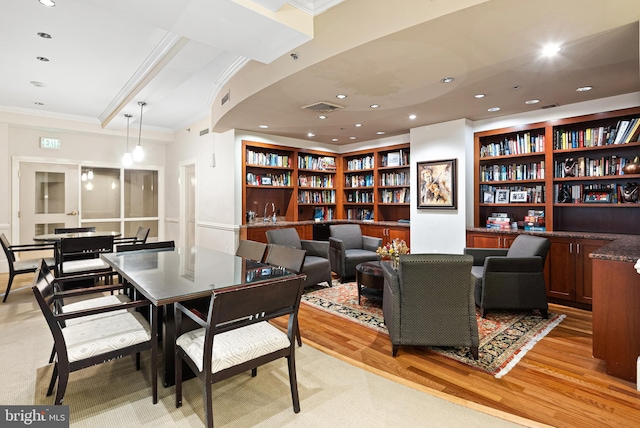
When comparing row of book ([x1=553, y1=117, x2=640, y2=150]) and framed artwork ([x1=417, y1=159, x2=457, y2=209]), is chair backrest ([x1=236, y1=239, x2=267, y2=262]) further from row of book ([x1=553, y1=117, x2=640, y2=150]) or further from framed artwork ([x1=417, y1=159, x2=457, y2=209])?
row of book ([x1=553, y1=117, x2=640, y2=150])

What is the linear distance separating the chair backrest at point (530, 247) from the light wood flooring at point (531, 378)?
0.80m

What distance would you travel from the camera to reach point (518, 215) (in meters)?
5.11

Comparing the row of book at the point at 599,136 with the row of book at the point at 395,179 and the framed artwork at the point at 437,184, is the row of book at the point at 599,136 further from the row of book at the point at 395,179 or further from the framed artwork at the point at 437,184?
the row of book at the point at 395,179

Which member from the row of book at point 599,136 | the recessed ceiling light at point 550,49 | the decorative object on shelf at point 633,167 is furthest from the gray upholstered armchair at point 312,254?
the decorative object on shelf at point 633,167

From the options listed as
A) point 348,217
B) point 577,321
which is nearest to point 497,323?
point 577,321

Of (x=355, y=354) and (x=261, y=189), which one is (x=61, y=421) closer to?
(x=355, y=354)

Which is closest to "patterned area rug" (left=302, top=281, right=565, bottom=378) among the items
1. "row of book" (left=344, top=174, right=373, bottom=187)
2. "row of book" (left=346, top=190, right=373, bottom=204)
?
"row of book" (left=346, top=190, right=373, bottom=204)

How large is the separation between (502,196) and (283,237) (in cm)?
338

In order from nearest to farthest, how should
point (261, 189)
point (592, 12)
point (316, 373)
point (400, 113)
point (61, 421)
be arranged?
point (61, 421) < point (592, 12) < point (316, 373) < point (400, 113) < point (261, 189)

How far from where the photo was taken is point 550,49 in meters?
2.69

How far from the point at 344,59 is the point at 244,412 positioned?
275 centimetres

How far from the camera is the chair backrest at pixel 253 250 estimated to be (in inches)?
132

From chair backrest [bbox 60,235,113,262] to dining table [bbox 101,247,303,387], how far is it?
4.38ft

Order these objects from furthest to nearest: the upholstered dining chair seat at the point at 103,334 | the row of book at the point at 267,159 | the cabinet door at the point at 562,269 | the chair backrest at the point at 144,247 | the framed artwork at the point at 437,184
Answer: the row of book at the point at 267,159
the framed artwork at the point at 437,184
the cabinet door at the point at 562,269
the chair backrest at the point at 144,247
the upholstered dining chair seat at the point at 103,334
